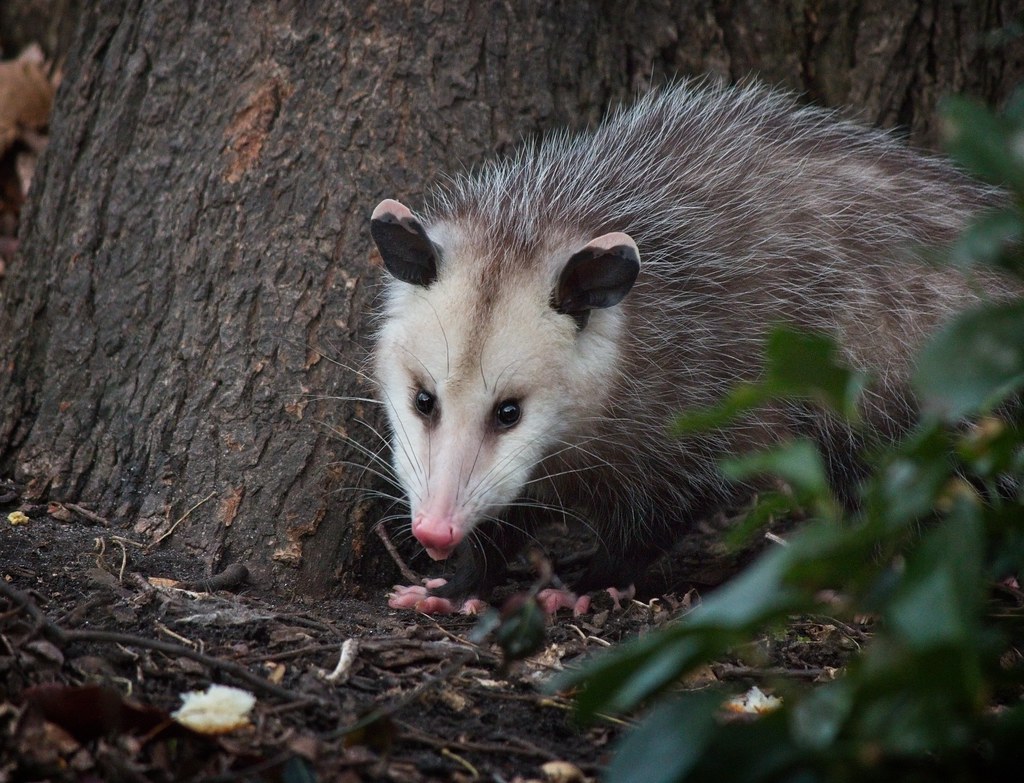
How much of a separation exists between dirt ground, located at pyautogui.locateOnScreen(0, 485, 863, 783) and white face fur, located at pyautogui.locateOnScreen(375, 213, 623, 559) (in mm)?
330

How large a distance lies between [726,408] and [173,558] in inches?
69.6

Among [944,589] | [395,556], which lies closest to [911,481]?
[944,589]

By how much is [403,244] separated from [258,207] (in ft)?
1.95

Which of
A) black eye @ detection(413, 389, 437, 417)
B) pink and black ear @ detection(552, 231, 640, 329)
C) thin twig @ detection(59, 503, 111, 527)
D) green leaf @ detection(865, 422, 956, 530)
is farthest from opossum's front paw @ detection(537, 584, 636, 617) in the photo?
green leaf @ detection(865, 422, 956, 530)

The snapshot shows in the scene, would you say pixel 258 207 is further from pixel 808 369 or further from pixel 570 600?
pixel 808 369

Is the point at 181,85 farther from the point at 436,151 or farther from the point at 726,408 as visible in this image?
the point at 726,408

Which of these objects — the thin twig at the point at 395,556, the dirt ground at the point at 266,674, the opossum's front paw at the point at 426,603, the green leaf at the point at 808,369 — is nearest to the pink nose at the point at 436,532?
the dirt ground at the point at 266,674

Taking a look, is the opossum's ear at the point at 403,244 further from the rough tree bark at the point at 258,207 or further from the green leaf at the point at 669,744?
the green leaf at the point at 669,744

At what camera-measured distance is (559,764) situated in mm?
1709

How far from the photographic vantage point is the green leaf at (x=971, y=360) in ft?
3.51

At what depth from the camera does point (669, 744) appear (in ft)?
3.91

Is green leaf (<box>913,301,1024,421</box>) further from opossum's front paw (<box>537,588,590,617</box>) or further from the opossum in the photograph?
opossum's front paw (<box>537,588,590,617</box>)

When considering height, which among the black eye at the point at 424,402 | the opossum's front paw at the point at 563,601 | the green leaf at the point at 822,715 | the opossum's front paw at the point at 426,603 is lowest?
the opossum's front paw at the point at 426,603

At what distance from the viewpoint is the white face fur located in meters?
2.35
